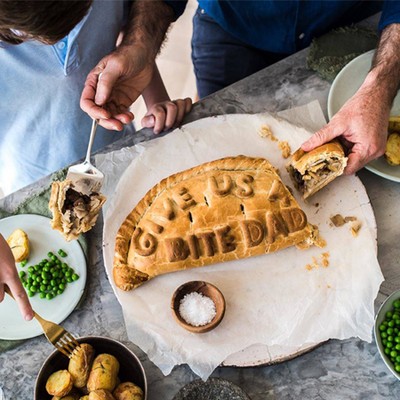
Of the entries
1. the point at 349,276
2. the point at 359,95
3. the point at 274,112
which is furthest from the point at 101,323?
the point at 359,95

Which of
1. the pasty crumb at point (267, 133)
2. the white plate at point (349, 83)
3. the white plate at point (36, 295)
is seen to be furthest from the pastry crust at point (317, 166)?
the white plate at point (36, 295)

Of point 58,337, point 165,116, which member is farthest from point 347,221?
point 58,337

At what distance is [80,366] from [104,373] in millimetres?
78

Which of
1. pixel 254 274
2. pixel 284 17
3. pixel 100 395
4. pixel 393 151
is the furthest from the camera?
pixel 284 17

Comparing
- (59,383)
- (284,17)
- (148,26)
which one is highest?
(148,26)

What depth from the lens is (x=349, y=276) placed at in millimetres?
1790

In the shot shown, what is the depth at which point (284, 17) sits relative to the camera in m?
2.25

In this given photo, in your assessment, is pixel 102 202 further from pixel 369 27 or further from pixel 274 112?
pixel 369 27

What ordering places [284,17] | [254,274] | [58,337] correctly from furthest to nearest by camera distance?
[284,17] < [254,274] < [58,337]

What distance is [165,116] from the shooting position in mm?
2090

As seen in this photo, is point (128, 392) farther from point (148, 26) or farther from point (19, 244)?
point (148, 26)

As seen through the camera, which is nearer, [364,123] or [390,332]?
[390,332]

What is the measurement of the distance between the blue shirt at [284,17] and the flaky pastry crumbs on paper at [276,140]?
0.55 metres

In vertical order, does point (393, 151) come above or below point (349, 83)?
below
